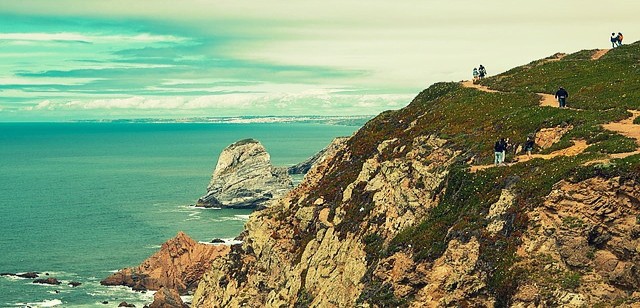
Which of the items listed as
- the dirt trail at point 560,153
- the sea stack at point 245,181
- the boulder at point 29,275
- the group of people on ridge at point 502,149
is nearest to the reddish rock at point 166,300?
the boulder at point 29,275

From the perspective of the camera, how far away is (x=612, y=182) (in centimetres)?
2817

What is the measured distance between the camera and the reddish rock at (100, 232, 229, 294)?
8444 centimetres

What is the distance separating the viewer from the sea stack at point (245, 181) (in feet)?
496

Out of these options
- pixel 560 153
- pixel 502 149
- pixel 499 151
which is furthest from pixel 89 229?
pixel 560 153

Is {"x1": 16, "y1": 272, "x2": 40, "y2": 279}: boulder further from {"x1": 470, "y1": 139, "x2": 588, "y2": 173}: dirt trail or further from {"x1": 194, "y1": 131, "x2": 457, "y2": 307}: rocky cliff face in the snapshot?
{"x1": 470, "y1": 139, "x2": 588, "y2": 173}: dirt trail

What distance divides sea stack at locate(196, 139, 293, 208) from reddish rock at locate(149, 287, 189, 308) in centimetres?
7193

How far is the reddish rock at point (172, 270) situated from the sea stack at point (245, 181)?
5904 cm

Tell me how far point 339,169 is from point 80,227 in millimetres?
80186

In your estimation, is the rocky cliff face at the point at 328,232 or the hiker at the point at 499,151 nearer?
the hiker at the point at 499,151

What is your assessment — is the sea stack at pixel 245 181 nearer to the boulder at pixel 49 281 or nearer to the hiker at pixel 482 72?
the boulder at pixel 49 281

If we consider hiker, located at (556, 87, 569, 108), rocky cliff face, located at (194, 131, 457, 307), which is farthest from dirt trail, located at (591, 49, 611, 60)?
rocky cliff face, located at (194, 131, 457, 307)

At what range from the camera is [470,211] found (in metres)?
33.4

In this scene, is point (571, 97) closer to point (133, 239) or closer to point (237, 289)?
point (237, 289)

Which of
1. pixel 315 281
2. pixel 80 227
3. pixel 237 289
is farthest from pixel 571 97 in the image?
pixel 80 227
